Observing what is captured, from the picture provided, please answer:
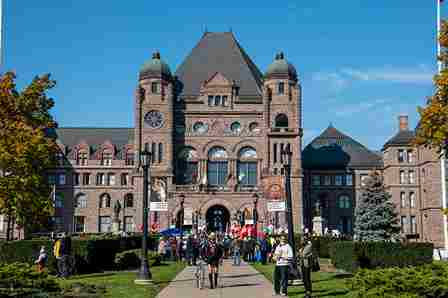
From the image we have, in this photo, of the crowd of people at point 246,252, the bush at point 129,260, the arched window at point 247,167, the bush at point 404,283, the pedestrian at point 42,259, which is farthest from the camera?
the arched window at point 247,167

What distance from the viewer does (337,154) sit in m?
90.7

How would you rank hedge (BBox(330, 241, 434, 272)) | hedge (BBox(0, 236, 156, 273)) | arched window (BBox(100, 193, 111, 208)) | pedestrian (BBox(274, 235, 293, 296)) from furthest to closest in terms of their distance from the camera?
arched window (BBox(100, 193, 111, 208)) → hedge (BBox(0, 236, 156, 273)) → hedge (BBox(330, 241, 434, 272)) → pedestrian (BBox(274, 235, 293, 296))

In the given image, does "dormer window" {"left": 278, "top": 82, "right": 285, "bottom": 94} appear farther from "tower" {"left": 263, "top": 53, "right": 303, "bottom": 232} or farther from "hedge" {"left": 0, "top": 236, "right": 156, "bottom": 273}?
"hedge" {"left": 0, "top": 236, "right": 156, "bottom": 273}

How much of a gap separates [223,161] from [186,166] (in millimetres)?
4425

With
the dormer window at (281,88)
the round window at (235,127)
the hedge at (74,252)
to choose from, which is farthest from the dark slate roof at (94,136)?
the hedge at (74,252)

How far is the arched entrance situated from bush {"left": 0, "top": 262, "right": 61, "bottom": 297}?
56.9 meters

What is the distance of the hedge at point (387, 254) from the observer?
29484mm

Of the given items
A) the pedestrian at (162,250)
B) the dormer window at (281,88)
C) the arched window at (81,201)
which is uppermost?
the dormer window at (281,88)

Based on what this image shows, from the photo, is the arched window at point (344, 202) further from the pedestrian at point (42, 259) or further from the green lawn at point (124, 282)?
the pedestrian at point (42, 259)

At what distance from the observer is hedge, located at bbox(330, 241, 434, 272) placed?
96.7 feet

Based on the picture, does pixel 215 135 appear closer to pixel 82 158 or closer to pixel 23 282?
pixel 82 158

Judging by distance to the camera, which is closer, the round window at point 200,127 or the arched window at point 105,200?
the round window at point 200,127

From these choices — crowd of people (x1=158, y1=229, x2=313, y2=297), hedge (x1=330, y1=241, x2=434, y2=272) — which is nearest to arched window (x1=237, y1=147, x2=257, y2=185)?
crowd of people (x1=158, y1=229, x2=313, y2=297)

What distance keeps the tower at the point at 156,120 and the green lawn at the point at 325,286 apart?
145 feet
